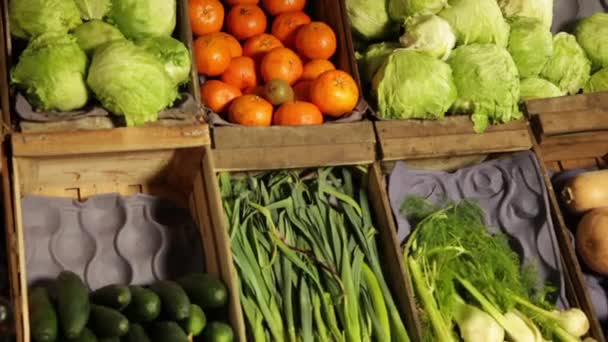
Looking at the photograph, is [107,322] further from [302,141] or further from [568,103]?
[568,103]

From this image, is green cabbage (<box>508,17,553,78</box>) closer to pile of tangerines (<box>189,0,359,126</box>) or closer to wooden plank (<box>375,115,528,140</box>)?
wooden plank (<box>375,115,528,140</box>)

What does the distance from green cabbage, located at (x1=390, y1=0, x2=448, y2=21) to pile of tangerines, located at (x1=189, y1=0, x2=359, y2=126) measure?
25 cm

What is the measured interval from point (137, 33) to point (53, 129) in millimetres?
415

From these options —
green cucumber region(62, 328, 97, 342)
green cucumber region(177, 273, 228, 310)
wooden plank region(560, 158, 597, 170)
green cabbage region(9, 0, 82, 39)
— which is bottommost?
green cucumber region(62, 328, 97, 342)

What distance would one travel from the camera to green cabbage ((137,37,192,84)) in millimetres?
2143

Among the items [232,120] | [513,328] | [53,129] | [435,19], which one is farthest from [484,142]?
[53,129]

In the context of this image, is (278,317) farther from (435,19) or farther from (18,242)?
(435,19)

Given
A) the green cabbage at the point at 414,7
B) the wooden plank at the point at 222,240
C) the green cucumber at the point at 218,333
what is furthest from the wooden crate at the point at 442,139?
the green cucumber at the point at 218,333

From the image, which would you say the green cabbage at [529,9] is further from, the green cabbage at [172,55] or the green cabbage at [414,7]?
the green cabbage at [172,55]

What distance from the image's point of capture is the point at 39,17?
7.00 ft

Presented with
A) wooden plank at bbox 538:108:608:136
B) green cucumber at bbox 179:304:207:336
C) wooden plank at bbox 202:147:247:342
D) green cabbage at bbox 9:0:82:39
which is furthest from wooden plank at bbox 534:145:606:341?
green cabbage at bbox 9:0:82:39

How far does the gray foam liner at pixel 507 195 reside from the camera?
7.44ft

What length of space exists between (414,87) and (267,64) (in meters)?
0.46

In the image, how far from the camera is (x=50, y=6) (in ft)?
7.05
